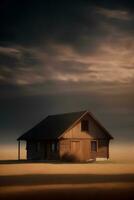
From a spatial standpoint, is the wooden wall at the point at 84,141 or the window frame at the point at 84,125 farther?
the window frame at the point at 84,125

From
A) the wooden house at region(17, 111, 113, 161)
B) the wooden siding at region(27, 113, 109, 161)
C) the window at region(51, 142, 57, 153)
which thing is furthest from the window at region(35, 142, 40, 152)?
the window at region(51, 142, 57, 153)

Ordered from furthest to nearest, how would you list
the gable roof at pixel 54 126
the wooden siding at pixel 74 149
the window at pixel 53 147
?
the window at pixel 53 147 → the gable roof at pixel 54 126 → the wooden siding at pixel 74 149

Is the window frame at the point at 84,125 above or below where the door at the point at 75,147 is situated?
above

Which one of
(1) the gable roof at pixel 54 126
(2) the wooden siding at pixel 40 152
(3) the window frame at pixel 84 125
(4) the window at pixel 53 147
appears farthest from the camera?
(2) the wooden siding at pixel 40 152

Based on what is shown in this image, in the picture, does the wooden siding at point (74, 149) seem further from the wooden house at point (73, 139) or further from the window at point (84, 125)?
the window at point (84, 125)

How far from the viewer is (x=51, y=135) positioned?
5909 centimetres

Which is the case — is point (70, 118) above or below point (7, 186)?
above

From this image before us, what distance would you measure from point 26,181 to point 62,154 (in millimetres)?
28354

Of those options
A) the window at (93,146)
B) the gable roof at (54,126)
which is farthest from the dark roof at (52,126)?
the window at (93,146)

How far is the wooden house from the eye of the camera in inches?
2271

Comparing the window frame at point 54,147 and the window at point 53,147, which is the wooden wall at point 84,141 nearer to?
the window frame at point 54,147

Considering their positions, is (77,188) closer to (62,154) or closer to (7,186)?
(7,186)

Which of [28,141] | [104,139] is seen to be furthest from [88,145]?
[28,141]

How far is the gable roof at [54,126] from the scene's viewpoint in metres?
58.3
